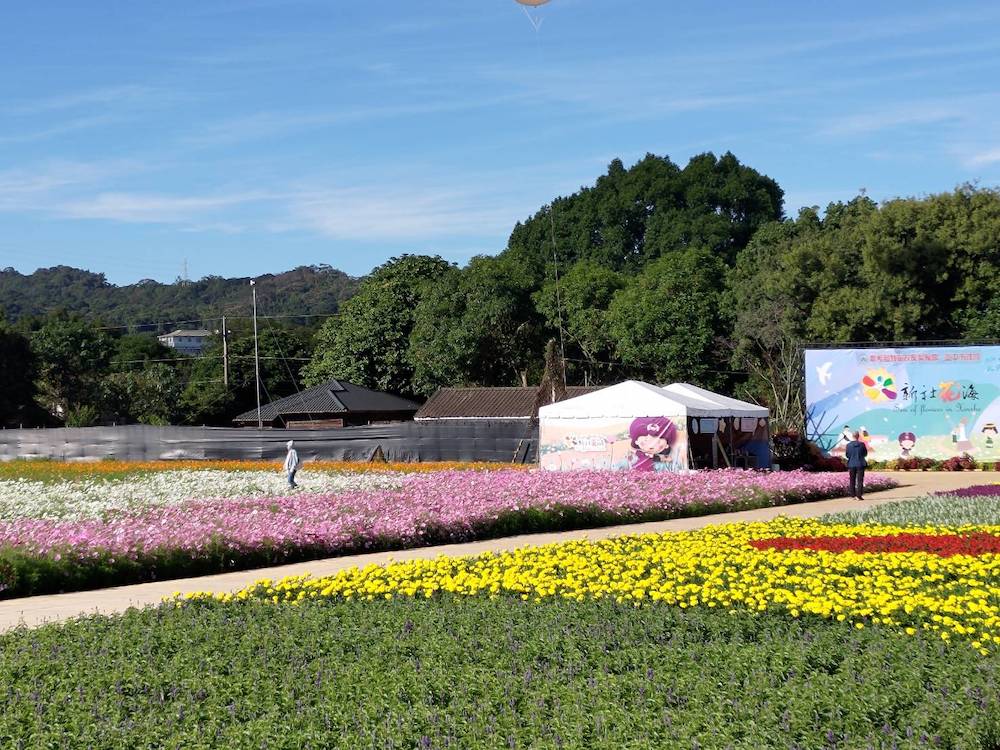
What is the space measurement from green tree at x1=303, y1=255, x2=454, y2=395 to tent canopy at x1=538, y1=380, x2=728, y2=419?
34442 mm

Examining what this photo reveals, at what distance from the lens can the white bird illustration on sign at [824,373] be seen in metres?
38.7

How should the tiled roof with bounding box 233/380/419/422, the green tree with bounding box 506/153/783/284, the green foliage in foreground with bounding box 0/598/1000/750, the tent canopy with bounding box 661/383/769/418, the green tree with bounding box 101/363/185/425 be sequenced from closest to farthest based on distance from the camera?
1. the green foliage in foreground with bounding box 0/598/1000/750
2. the tent canopy with bounding box 661/383/769/418
3. the tiled roof with bounding box 233/380/419/422
4. the green tree with bounding box 101/363/185/425
5. the green tree with bounding box 506/153/783/284

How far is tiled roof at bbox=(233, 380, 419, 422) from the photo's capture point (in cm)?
5781

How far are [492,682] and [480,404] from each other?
47.6 m

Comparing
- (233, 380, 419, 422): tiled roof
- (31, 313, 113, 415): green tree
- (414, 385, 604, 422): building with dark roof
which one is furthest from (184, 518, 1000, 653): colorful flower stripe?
(31, 313, 113, 415): green tree

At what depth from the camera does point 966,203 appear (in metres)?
47.8

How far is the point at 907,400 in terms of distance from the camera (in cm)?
3781

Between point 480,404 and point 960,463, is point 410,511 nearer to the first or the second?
point 960,463

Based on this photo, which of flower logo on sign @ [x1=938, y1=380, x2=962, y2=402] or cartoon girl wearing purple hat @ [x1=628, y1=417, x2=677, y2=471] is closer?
cartoon girl wearing purple hat @ [x1=628, y1=417, x2=677, y2=471]

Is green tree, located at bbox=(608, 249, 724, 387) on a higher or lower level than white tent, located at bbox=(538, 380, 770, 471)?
higher

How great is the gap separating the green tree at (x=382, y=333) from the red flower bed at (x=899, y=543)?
51.6 metres

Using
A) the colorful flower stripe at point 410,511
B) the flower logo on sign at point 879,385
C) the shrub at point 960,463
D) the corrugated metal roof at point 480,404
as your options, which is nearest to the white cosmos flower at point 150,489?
the colorful flower stripe at point 410,511

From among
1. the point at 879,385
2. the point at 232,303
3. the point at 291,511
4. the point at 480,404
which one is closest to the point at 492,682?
the point at 291,511

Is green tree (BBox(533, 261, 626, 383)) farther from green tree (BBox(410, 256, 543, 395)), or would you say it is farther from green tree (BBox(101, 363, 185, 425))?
green tree (BBox(101, 363, 185, 425))
